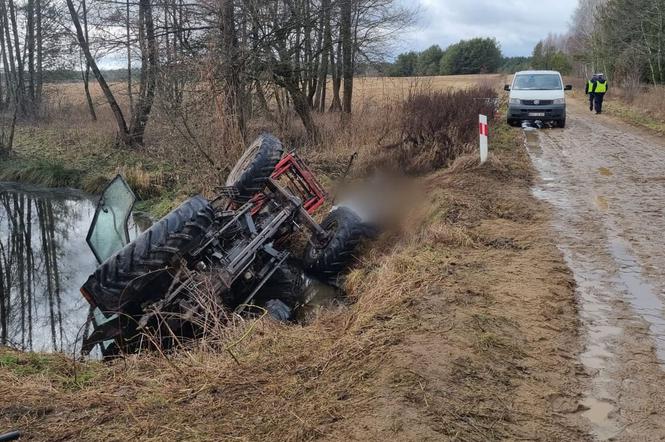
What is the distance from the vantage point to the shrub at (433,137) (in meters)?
11.1

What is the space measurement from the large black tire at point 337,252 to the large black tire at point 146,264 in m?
2.60

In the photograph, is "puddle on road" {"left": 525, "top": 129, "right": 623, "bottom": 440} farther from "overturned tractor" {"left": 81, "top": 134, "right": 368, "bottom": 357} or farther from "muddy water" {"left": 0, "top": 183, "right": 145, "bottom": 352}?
"muddy water" {"left": 0, "top": 183, "right": 145, "bottom": 352}

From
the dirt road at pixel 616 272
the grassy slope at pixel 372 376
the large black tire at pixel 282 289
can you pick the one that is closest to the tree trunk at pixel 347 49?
the dirt road at pixel 616 272

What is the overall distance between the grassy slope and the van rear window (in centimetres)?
1221

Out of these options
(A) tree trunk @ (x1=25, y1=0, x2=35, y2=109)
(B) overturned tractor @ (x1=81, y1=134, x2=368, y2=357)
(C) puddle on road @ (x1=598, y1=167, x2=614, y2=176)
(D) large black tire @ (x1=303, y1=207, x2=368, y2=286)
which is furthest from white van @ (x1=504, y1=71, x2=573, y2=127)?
(A) tree trunk @ (x1=25, y1=0, x2=35, y2=109)

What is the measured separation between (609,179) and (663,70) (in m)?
23.9

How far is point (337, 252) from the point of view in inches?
312

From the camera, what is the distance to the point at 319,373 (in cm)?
351

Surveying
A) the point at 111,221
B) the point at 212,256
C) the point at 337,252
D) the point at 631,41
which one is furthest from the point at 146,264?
the point at 631,41

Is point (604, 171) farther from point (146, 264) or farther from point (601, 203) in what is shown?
point (146, 264)

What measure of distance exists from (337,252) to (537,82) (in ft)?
37.7

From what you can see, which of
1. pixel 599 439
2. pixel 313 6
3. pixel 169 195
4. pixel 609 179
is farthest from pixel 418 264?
pixel 313 6

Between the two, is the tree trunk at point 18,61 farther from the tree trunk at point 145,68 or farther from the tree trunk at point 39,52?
the tree trunk at point 145,68

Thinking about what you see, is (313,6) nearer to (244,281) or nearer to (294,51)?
(294,51)
